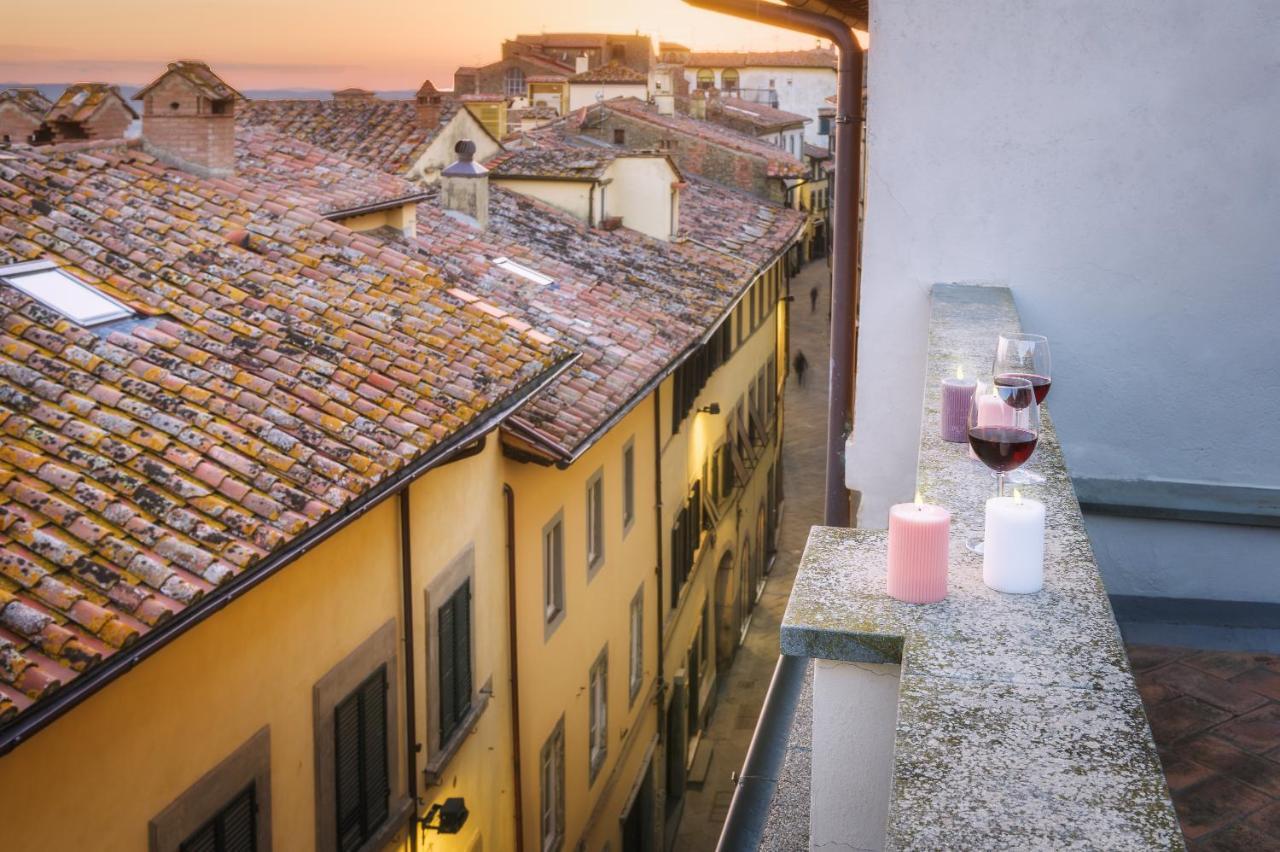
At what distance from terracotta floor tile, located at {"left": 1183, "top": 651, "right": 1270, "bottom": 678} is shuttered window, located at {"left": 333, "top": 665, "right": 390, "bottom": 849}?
4.50m

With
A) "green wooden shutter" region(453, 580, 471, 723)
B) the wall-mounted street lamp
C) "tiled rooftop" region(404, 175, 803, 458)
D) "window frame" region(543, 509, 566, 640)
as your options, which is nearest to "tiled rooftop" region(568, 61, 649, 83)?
"tiled rooftop" region(404, 175, 803, 458)

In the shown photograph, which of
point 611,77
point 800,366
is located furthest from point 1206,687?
point 611,77

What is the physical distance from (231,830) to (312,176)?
6.76m

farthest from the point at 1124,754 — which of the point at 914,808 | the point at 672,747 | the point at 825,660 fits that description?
the point at 672,747

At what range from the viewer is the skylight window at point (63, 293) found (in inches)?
263

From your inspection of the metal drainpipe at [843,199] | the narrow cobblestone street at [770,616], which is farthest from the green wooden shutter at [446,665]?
the narrow cobblestone street at [770,616]

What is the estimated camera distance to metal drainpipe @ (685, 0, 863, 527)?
696 centimetres

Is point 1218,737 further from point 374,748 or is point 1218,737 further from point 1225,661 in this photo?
point 374,748

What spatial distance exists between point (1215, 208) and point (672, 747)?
13.0 metres

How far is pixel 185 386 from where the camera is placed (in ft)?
21.2

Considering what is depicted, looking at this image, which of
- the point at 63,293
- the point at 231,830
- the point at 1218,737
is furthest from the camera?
the point at 63,293

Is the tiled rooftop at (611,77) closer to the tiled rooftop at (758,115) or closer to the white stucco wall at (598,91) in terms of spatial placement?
the white stucco wall at (598,91)

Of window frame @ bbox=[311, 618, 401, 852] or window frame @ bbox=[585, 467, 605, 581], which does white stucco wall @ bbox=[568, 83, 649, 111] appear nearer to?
window frame @ bbox=[585, 467, 605, 581]

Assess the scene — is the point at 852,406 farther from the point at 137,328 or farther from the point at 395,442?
the point at 137,328
